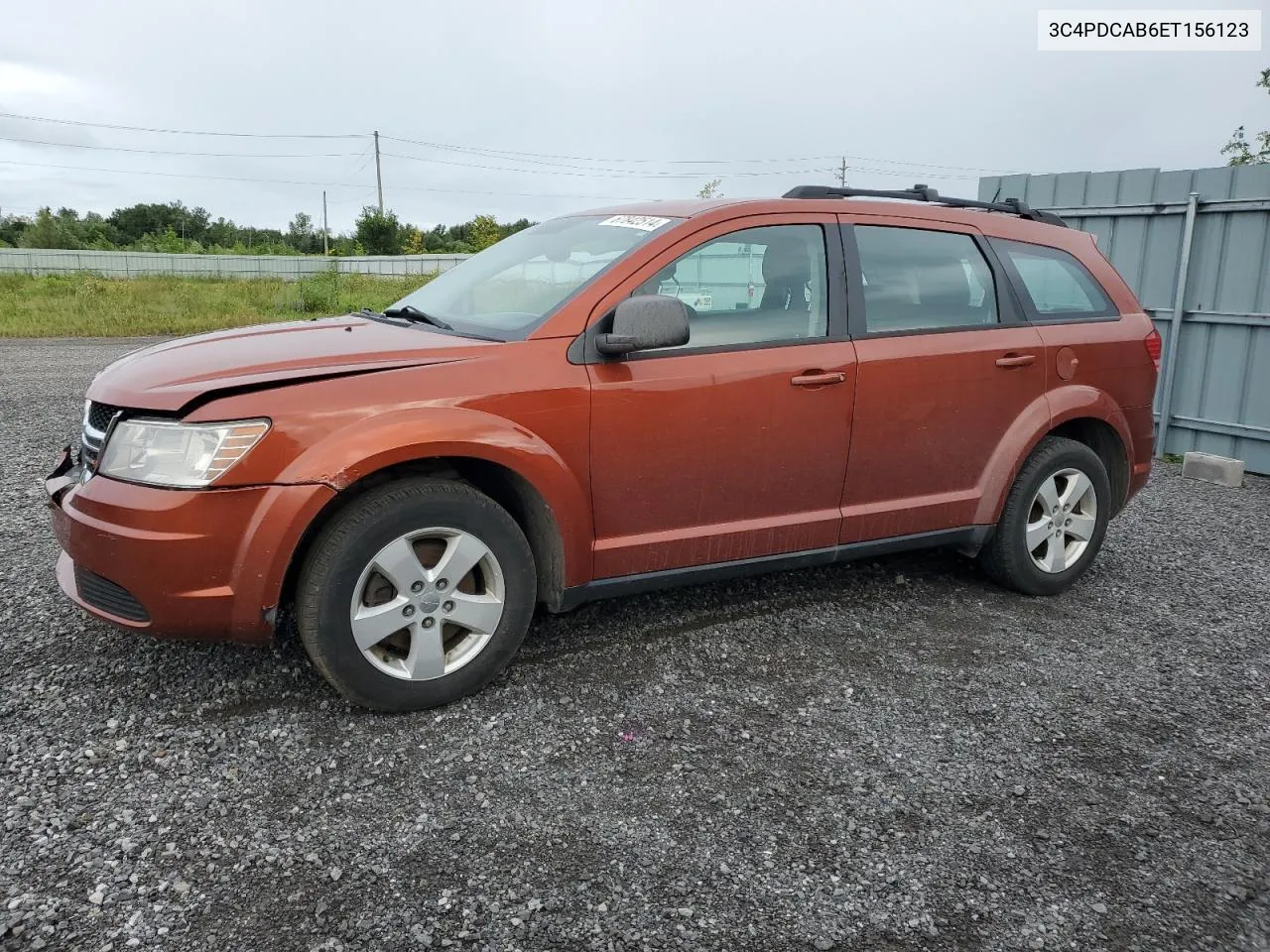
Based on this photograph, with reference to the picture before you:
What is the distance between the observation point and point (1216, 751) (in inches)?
128

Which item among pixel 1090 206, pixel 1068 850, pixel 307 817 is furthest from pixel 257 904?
pixel 1090 206

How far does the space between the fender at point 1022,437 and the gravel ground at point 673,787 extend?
53cm

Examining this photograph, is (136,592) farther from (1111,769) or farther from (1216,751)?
(1216,751)

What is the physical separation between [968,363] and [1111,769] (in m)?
1.86

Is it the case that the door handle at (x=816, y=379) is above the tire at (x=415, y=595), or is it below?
above

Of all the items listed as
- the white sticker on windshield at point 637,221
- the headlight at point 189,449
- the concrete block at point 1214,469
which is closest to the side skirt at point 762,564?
the headlight at point 189,449

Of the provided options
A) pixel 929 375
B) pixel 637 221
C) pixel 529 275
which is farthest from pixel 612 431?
pixel 929 375

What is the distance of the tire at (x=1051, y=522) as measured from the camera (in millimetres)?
4535

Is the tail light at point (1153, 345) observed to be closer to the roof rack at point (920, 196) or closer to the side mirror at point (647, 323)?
the roof rack at point (920, 196)

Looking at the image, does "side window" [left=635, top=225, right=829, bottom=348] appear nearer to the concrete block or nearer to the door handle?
the door handle

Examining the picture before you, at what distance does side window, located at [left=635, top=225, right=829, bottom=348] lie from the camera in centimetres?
370

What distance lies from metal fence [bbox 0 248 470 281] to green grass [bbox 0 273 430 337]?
282 centimetres

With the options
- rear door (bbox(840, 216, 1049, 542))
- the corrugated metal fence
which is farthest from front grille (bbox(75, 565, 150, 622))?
the corrugated metal fence

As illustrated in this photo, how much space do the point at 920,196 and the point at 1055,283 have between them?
797mm
